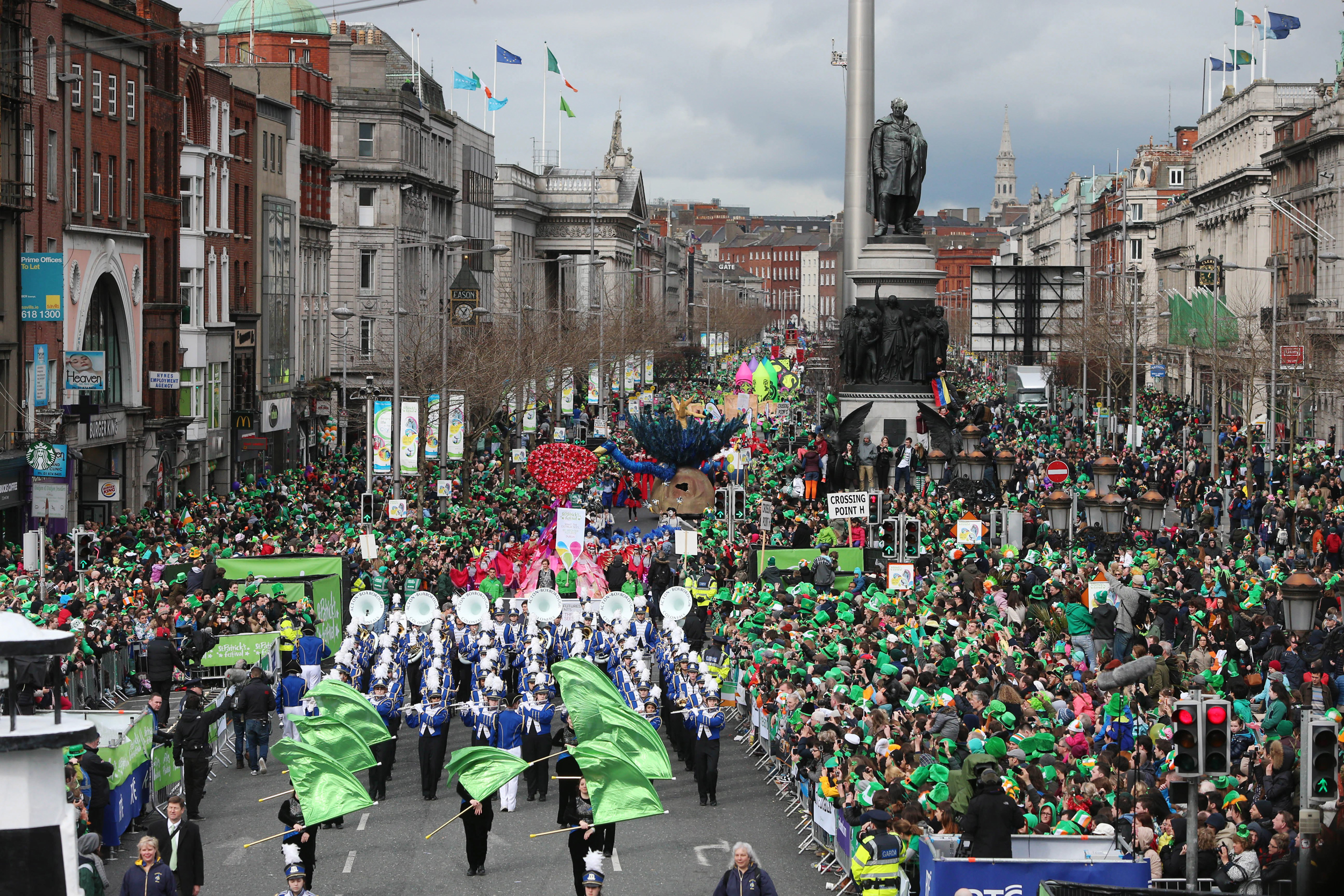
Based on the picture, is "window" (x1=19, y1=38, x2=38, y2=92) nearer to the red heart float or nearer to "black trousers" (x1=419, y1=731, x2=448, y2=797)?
the red heart float

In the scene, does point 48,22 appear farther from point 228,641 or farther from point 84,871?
point 84,871

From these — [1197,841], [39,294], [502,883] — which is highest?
[39,294]

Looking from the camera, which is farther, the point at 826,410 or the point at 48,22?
the point at 826,410

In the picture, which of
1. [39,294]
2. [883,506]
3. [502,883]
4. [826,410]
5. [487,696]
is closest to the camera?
[502,883]

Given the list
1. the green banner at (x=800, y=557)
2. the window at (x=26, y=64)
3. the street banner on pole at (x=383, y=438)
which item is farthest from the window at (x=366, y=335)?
the green banner at (x=800, y=557)

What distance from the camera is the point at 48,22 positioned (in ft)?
140

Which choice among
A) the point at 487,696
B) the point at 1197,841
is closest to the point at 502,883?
the point at 487,696

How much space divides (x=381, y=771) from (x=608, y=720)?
3.86 metres

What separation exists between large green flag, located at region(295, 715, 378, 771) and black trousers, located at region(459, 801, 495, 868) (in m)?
1.14

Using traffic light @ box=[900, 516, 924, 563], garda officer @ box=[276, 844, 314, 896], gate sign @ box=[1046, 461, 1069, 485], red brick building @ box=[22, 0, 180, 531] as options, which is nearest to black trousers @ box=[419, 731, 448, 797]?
garda officer @ box=[276, 844, 314, 896]

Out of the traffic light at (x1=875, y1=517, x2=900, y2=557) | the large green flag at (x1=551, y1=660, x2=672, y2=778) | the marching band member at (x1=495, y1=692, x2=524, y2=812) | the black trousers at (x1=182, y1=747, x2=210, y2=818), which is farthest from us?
the traffic light at (x1=875, y1=517, x2=900, y2=557)

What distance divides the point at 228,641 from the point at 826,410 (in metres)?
47.5

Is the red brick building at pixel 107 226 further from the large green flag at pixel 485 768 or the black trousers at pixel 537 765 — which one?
the large green flag at pixel 485 768

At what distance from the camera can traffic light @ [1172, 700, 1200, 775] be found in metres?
11.9
